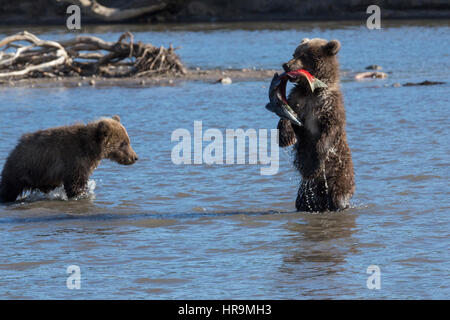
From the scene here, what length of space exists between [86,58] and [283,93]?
11.9 metres

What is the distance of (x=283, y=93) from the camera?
745 centimetres

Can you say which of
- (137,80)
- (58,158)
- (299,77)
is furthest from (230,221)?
(137,80)

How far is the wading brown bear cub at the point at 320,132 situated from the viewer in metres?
7.48

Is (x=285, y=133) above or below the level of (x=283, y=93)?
below

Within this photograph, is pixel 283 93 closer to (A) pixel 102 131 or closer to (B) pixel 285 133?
(B) pixel 285 133

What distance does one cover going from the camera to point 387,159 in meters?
10.2

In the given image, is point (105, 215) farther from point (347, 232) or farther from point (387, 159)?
point (387, 159)

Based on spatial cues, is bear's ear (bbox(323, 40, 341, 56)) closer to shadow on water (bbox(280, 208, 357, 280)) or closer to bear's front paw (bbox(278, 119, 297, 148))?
bear's front paw (bbox(278, 119, 297, 148))

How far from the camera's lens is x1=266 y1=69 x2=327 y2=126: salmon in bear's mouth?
23.9 ft

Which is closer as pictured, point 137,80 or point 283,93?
point 283,93

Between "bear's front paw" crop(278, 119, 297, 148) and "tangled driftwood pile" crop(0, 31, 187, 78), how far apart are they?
1024cm

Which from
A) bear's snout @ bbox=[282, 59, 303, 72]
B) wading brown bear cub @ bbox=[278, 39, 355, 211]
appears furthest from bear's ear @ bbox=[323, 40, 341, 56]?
bear's snout @ bbox=[282, 59, 303, 72]

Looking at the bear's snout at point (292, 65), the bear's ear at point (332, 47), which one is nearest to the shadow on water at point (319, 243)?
the bear's snout at point (292, 65)
